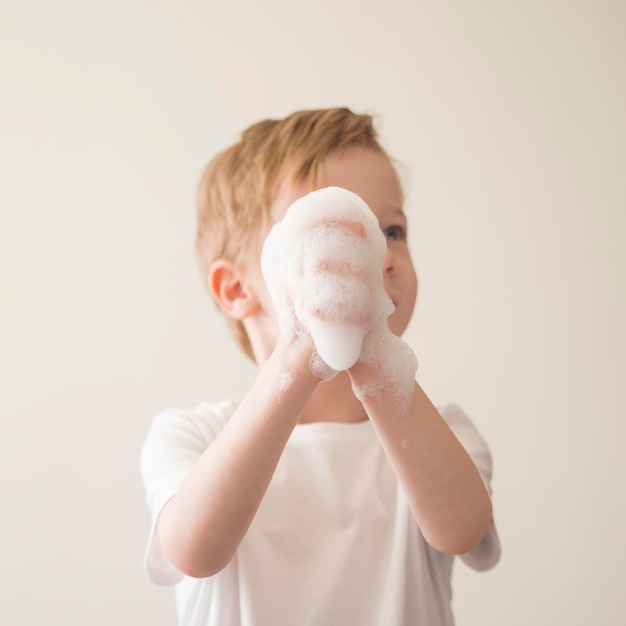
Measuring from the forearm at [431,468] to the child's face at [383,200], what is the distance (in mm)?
197

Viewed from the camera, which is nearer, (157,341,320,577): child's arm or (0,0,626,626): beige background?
(157,341,320,577): child's arm

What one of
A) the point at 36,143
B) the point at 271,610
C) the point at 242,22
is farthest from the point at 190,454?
the point at 242,22

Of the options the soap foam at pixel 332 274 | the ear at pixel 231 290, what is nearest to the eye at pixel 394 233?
the ear at pixel 231 290

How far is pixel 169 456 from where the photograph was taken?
663mm

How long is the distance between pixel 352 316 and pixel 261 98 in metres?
0.77

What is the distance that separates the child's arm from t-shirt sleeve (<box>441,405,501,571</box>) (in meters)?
0.22

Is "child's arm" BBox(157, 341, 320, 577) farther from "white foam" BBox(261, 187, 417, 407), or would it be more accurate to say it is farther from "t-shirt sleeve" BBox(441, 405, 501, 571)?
"t-shirt sleeve" BBox(441, 405, 501, 571)

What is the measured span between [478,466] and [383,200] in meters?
0.26

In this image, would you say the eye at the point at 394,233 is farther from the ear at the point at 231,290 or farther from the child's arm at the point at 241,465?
the child's arm at the point at 241,465

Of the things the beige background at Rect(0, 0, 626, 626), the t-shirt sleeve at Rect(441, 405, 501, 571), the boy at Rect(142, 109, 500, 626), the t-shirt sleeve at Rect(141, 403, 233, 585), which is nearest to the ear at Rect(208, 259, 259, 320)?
the boy at Rect(142, 109, 500, 626)

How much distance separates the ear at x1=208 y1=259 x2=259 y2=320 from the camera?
743 millimetres

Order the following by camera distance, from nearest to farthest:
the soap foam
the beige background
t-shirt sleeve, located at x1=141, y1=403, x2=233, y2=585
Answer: the soap foam, t-shirt sleeve, located at x1=141, y1=403, x2=233, y2=585, the beige background

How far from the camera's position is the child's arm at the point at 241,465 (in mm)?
480

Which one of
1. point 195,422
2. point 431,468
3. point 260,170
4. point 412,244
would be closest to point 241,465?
point 431,468
